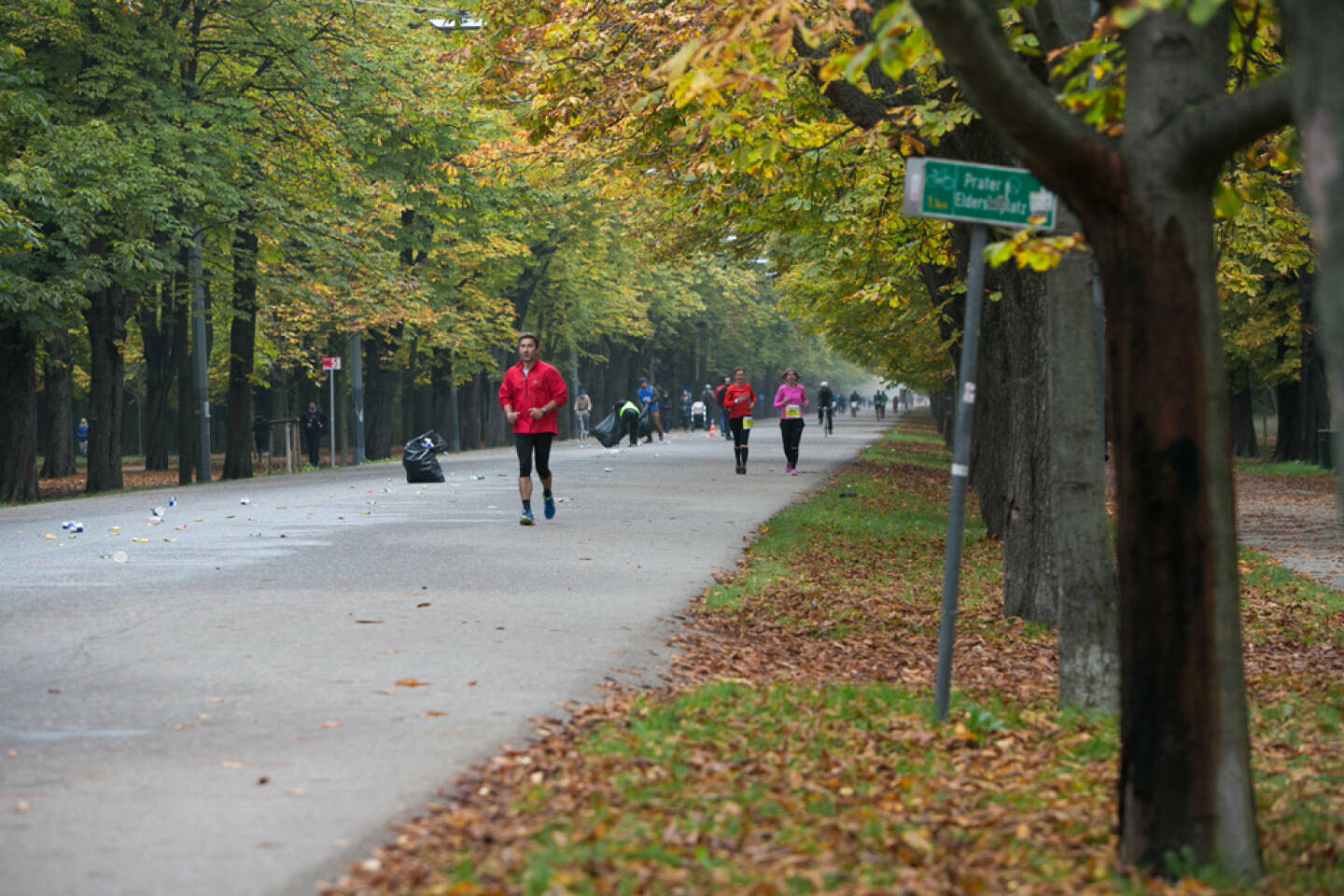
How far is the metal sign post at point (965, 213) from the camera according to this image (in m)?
6.95

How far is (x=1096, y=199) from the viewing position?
516cm

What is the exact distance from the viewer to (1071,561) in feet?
26.5

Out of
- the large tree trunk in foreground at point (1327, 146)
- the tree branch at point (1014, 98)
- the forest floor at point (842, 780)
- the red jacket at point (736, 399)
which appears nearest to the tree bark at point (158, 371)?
the red jacket at point (736, 399)

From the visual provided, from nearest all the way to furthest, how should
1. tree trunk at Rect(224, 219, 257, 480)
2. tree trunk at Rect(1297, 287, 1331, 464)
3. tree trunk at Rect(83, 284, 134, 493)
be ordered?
tree trunk at Rect(83, 284, 134, 493) < tree trunk at Rect(224, 219, 257, 480) < tree trunk at Rect(1297, 287, 1331, 464)

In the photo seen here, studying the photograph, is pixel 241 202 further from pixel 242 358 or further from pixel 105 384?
pixel 242 358

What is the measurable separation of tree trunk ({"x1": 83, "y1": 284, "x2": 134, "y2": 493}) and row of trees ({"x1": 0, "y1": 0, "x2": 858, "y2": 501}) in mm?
51

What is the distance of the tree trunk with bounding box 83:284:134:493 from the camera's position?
28.5 meters

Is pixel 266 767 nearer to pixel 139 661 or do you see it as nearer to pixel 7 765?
pixel 7 765

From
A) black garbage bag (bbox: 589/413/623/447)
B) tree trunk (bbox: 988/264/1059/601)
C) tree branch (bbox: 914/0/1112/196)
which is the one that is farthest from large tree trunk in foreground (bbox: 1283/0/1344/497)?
black garbage bag (bbox: 589/413/623/447)

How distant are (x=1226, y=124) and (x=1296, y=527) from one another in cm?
1688

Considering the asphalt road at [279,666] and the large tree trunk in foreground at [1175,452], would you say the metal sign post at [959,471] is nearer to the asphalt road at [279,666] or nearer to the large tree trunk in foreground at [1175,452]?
the asphalt road at [279,666]

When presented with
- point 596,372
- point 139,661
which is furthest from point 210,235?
point 596,372

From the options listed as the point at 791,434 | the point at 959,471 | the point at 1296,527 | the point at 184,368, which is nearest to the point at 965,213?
the point at 959,471

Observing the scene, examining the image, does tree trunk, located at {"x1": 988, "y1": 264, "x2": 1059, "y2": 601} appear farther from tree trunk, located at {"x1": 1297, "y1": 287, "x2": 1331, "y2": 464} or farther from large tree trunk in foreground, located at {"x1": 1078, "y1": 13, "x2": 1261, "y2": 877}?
tree trunk, located at {"x1": 1297, "y1": 287, "x2": 1331, "y2": 464}
